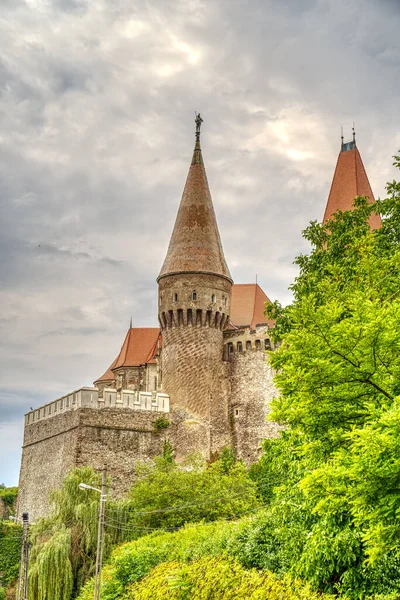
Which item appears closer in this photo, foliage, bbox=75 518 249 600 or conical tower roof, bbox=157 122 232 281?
foliage, bbox=75 518 249 600

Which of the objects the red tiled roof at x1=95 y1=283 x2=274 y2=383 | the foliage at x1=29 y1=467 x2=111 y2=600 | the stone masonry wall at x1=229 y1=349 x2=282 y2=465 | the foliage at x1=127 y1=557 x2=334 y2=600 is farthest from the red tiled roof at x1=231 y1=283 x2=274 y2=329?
the foliage at x1=127 y1=557 x2=334 y2=600

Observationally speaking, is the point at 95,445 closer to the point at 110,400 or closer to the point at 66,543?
the point at 110,400

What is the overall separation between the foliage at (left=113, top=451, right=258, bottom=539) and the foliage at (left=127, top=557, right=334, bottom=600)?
1065 centimetres

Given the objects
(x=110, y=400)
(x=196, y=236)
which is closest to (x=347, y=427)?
(x=110, y=400)

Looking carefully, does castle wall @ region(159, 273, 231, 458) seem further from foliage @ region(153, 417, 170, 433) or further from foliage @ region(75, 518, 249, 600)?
foliage @ region(75, 518, 249, 600)

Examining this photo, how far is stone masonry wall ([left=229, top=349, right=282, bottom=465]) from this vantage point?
126ft

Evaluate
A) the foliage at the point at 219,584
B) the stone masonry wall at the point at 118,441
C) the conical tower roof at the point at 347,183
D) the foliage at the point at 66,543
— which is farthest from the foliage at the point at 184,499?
the conical tower roof at the point at 347,183

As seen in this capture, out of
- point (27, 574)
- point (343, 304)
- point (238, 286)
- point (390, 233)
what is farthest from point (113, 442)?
point (343, 304)

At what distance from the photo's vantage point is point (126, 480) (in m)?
34.8

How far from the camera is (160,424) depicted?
3700 cm

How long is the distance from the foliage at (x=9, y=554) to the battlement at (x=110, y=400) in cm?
616

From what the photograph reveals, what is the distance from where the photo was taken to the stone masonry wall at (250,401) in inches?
1511

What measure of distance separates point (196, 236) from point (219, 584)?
27.2 m

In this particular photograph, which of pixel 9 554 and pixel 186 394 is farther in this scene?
pixel 186 394
